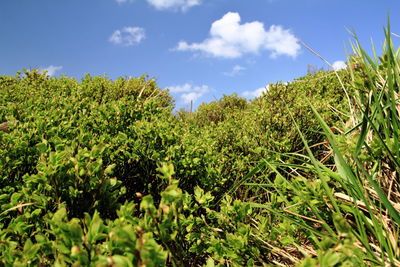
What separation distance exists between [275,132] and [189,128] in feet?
3.82

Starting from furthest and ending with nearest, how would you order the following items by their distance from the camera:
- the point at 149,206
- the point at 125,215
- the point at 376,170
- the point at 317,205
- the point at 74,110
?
the point at 74,110, the point at 376,170, the point at 317,205, the point at 125,215, the point at 149,206

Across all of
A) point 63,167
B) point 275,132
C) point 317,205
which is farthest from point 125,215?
point 275,132

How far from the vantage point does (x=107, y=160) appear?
2.55 meters

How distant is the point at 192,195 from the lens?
88.9 inches

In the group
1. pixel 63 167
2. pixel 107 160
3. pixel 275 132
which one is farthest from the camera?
pixel 275 132

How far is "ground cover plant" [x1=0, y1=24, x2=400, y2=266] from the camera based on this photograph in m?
1.07

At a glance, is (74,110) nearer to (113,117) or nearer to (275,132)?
(113,117)

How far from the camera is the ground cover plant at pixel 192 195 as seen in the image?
1.07 metres

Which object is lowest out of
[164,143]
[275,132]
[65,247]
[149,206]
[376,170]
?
[65,247]

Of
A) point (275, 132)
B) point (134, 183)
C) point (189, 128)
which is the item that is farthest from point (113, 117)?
point (275, 132)

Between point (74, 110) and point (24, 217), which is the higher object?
point (74, 110)

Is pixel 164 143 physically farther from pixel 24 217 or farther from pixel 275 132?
pixel 275 132

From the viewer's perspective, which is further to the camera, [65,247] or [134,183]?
[134,183]

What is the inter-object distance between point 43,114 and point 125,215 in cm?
198
